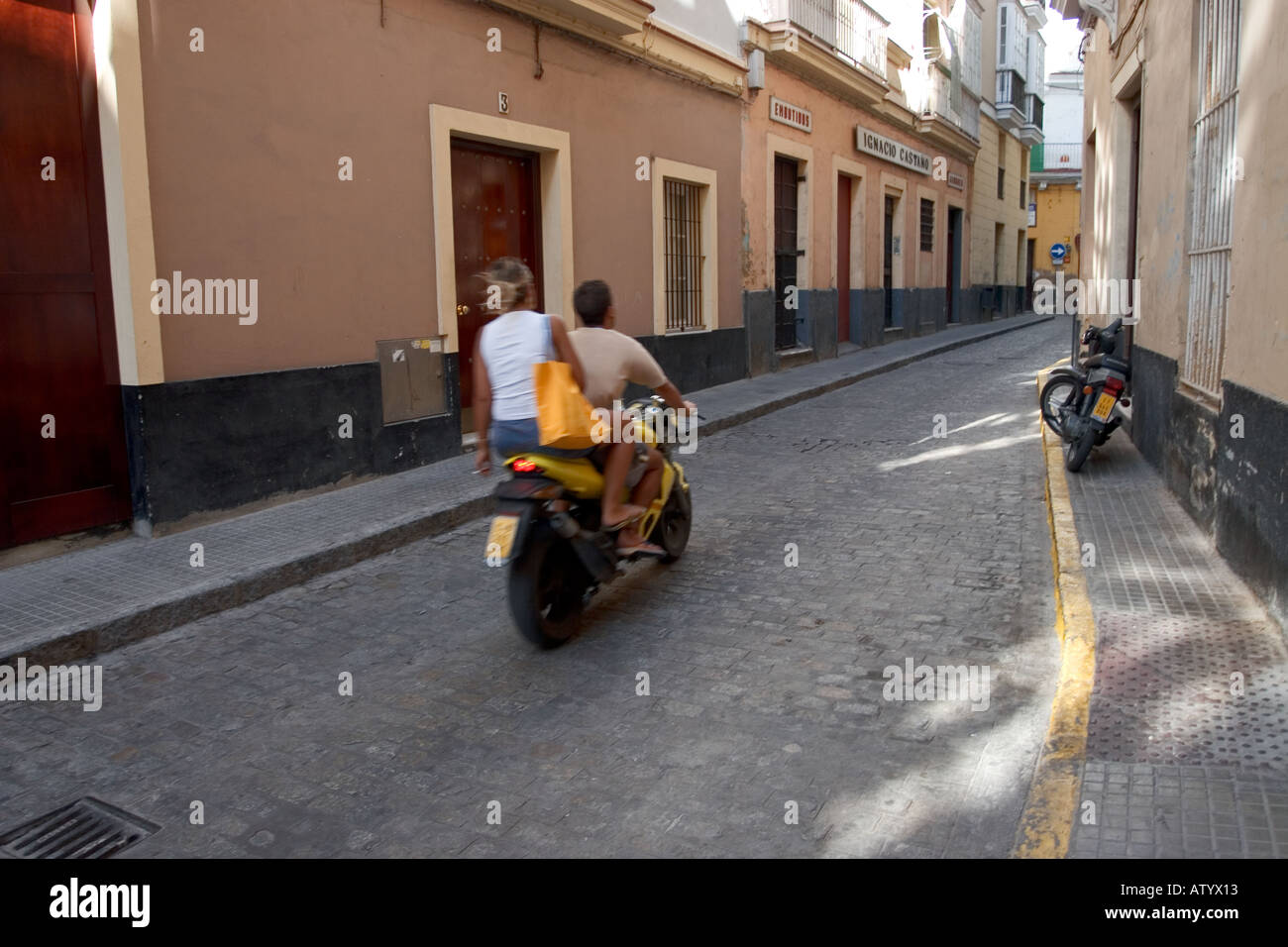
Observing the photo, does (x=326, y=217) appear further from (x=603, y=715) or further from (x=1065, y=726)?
(x=1065, y=726)

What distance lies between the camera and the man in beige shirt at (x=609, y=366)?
5.18 meters

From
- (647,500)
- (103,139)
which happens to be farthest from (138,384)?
(647,500)

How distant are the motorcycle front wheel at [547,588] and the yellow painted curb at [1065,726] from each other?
217cm

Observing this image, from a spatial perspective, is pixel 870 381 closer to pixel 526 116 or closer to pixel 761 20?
pixel 761 20

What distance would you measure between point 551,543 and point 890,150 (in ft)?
58.8

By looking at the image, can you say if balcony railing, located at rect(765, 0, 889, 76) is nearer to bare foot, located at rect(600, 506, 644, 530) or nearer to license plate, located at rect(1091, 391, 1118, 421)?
license plate, located at rect(1091, 391, 1118, 421)

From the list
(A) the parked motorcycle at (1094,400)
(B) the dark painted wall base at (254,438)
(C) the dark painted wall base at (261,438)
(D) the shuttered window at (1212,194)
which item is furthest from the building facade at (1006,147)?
(B) the dark painted wall base at (254,438)

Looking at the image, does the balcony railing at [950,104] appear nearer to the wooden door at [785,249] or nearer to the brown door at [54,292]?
the wooden door at [785,249]

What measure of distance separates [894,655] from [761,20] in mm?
12296

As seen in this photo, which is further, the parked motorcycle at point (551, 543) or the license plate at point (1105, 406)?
the license plate at point (1105, 406)

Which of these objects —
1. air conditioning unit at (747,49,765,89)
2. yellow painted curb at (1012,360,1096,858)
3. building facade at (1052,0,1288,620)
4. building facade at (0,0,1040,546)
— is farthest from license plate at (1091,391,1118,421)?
air conditioning unit at (747,49,765,89)

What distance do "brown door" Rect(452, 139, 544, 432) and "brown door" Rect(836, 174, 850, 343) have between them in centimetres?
970

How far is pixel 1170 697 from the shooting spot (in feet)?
12.5
